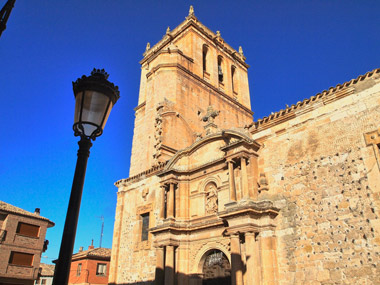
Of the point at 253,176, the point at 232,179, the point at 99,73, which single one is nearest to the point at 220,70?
the point at 232,179

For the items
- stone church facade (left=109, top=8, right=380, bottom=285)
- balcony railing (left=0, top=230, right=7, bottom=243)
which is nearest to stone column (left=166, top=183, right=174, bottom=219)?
stone church facade (left=109, top=8, right=380, bottom=285)

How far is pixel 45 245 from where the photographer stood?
24.6m

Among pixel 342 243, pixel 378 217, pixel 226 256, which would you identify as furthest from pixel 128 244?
pixel 378 217

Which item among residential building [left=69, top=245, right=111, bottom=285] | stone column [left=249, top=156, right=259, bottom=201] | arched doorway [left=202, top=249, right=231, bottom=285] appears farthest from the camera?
residential building [left=69, top=245, right=111, bottom=285]

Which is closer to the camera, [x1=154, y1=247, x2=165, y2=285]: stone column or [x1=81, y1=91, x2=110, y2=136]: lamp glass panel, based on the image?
[x1=81, y1=91, x2=110, y2=136]: lamp glass panel

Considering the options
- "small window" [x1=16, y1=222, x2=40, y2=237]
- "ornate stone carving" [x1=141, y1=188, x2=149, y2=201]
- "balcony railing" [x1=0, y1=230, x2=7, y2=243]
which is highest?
"ornate stone carving" [x1=141, y1=188, x2=149, y2=201]

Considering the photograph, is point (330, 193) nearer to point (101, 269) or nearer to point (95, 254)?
point (95, 254)

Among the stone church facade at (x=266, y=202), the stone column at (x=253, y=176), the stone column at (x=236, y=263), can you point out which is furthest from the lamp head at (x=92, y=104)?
the stone column at (x=253, y=176)

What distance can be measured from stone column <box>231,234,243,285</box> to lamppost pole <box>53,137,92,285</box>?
8.02m

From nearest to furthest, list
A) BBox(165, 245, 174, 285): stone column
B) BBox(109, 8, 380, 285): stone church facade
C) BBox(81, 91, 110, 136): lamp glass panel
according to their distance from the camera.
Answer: BBox(81, 91, 110, 136): lamp glass panel < BBox(109, 8, 380, 285): stone church facade < BBox(165, 245, 174, 285): stone column

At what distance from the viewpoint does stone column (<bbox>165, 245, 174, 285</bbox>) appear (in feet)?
39.4

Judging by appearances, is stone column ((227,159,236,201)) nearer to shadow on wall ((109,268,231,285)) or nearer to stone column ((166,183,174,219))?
shadow on wall ((109,268,231,285))

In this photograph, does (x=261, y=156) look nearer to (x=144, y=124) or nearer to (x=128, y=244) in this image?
(x=128, y=244)

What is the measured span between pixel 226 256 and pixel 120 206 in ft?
26.2
